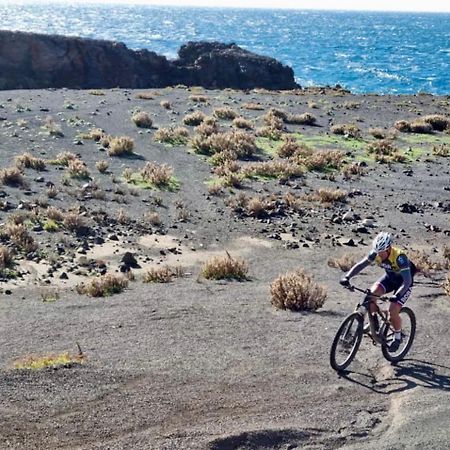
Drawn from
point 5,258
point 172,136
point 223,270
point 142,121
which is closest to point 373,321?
point 223,270

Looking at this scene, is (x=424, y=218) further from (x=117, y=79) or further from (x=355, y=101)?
(x=117, y=79)

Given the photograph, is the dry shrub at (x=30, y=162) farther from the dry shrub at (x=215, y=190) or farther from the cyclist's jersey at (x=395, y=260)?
the cyclist's jersey at (x=395, y=260)

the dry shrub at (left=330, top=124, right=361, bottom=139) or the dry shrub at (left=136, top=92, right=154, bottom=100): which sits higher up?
the dry shrub at (left=330, top=124, right=361, bottom=139)

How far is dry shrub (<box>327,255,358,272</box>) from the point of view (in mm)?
15070

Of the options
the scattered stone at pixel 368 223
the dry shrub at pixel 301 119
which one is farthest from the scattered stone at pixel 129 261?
the dry shrub at pixel 301 119

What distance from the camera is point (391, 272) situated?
9281 mm

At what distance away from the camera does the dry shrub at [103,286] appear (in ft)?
42.3

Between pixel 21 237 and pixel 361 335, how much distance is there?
9652 millimetres

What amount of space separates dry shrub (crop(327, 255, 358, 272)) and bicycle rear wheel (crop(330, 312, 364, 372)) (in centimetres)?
584

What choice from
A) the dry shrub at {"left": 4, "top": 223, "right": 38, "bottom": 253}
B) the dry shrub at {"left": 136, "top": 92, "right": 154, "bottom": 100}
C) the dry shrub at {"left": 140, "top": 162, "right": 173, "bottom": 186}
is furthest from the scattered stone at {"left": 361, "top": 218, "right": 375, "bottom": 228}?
the dry shrub at {"left": 136, "top": 92, "right": 154, "bottom": 100}

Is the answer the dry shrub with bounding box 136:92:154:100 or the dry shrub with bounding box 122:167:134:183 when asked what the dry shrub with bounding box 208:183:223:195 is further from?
the dry shrub with bounding box 136:92:154:100

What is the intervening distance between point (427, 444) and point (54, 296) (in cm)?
770

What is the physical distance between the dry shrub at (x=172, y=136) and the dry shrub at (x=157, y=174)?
210 inches

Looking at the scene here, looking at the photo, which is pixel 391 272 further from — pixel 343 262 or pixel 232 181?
pixel 232 181
